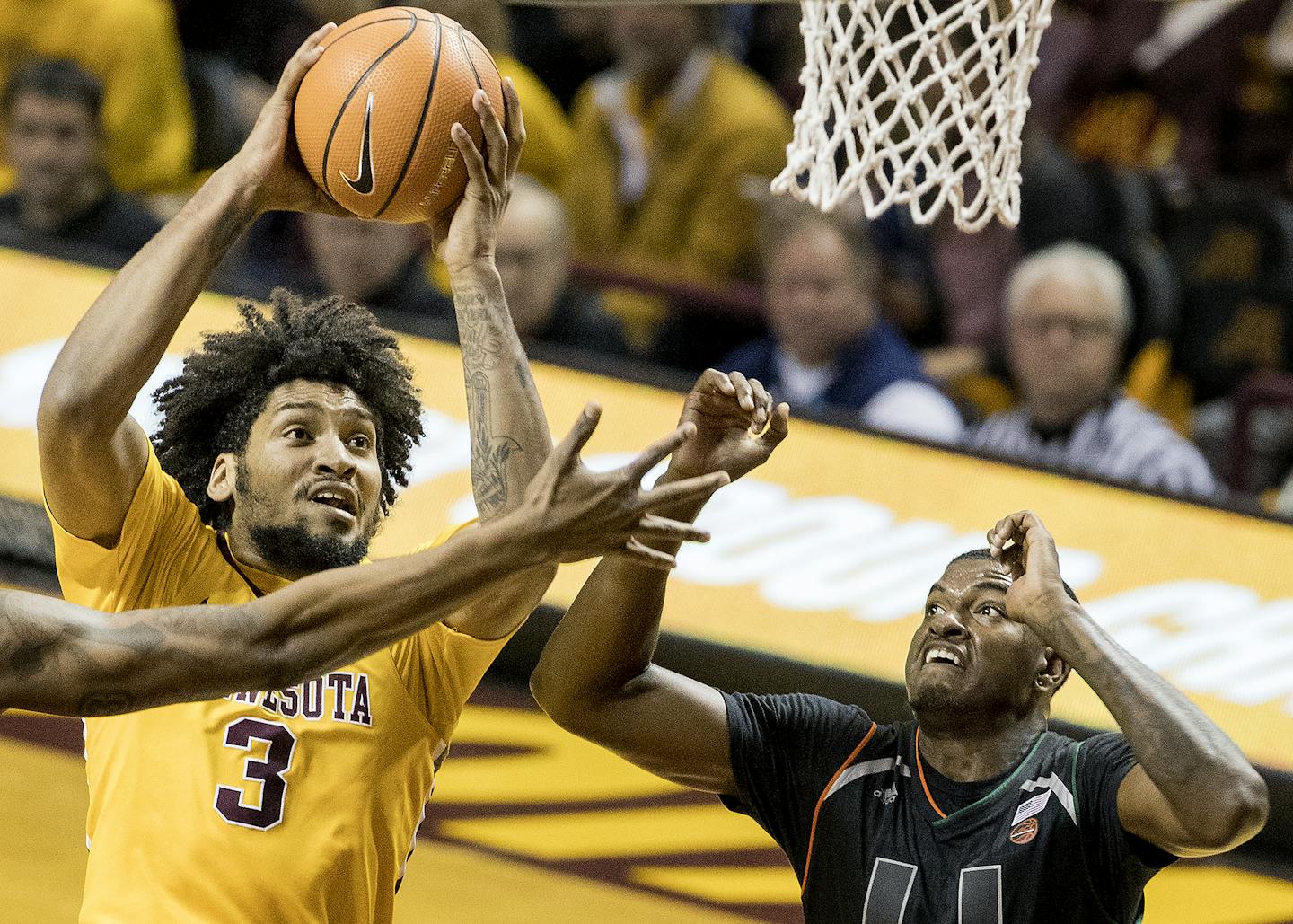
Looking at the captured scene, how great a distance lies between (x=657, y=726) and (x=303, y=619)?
101 cm

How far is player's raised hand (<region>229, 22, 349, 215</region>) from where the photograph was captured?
137 inches

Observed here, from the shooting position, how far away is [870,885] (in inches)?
136

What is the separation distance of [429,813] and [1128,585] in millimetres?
2238

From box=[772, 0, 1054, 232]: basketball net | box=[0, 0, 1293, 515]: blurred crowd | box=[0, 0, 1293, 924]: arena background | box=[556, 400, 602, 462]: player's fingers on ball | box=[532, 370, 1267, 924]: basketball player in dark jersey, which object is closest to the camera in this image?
box=[556, 400, 602, 462]: player's fingers on ball

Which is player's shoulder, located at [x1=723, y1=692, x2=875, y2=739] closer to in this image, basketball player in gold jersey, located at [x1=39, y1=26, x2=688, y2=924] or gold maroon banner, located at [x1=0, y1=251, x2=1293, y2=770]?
basketball player in gold jersey, located at [x1=39, y1=26, x2=688, y2=924]

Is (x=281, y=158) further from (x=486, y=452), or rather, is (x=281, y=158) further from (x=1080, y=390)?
(x=1080, y=390)

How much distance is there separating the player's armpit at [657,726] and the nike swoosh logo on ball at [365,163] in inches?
38.6

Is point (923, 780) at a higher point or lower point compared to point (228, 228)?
lower

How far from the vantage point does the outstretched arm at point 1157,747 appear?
10.5ft

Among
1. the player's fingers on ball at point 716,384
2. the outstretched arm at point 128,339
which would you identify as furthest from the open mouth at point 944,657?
the outstretched arm at point 128,339

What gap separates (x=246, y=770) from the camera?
3334mm

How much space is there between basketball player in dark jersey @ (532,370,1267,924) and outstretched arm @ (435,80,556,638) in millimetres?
295

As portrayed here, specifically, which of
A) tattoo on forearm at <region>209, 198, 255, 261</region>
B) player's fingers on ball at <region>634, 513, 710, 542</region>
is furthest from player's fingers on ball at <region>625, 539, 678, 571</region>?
tattoo on forearm at <region>209, 198, 255, 261</region>

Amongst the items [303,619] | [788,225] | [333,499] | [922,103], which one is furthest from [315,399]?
[788,225]
